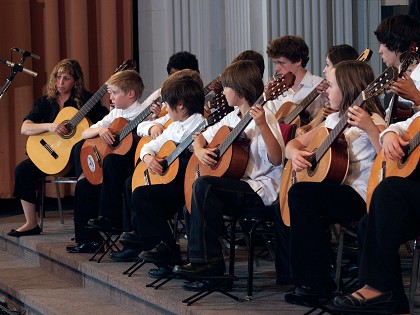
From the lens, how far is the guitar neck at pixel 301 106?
182 inches

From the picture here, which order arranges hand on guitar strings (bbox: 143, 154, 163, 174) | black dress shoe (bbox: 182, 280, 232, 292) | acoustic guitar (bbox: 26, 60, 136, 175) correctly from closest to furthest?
1. black dress shoe (bbox: 182, 280, 232, 292)
2. hand on guitar strings (bbox: 143, 154, 163, 174)
3. acoustic guitar (bbox: 26, 60, 136, 175)

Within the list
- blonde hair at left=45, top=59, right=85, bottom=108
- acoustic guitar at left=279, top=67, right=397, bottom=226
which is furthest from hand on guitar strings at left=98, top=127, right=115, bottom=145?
acoustic guitar at left=279, top=67, right=397, bottom=226

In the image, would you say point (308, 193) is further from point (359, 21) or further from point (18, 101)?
point (18, 101)

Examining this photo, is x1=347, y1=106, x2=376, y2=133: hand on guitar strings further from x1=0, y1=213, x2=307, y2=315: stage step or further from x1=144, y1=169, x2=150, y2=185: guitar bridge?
x1=144, y1=169, x2=150, y2=185: guitar bridge

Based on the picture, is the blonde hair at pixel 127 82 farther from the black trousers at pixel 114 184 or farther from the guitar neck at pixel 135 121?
the black trousers at pixel 114 184

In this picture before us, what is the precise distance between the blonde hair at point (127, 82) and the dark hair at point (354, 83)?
1.91 meters

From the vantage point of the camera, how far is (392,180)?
3178 mm

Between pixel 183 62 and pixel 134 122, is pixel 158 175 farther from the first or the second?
pixel 183 62

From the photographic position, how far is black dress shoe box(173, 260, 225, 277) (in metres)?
4.02

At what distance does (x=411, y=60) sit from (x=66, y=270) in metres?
2.73

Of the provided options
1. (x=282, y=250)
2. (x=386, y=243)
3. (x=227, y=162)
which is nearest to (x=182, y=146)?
(x=227, y=162)

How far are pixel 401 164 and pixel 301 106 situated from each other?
140 centimetres

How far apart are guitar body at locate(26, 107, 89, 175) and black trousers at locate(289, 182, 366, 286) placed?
2.63 m

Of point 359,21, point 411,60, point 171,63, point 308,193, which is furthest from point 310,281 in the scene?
point 359,21
